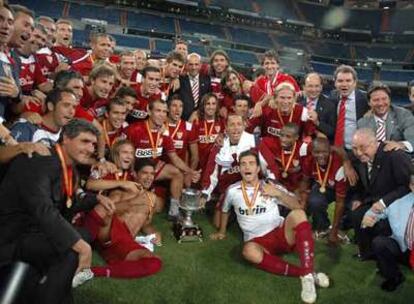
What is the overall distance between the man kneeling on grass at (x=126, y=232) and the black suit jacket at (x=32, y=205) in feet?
3.03

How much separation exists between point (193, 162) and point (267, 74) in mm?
2630

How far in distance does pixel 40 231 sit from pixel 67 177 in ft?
1.57

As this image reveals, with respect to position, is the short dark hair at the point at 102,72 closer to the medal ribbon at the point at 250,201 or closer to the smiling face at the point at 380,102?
the medal ribbon at the point at 250,201

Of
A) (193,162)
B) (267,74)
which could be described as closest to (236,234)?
(193,162)

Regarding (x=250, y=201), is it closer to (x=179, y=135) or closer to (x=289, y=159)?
(x=289, y=159)

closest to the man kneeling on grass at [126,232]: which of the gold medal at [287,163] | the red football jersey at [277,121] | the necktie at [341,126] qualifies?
the gold medal at [287,163]

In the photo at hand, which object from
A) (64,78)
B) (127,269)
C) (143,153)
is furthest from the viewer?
(143,153)

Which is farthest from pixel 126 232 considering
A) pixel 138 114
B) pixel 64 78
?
pixel 138 114

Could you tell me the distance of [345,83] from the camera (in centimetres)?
561

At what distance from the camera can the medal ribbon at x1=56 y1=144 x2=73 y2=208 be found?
3.10 metres

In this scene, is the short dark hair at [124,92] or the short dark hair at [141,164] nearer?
the short dark hair at [141,164]

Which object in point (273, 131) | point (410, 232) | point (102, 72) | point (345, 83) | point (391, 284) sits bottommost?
point (391, 284)

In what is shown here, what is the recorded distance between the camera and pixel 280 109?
19.6 ft

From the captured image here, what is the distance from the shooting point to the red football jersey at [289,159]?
5.77 meters
